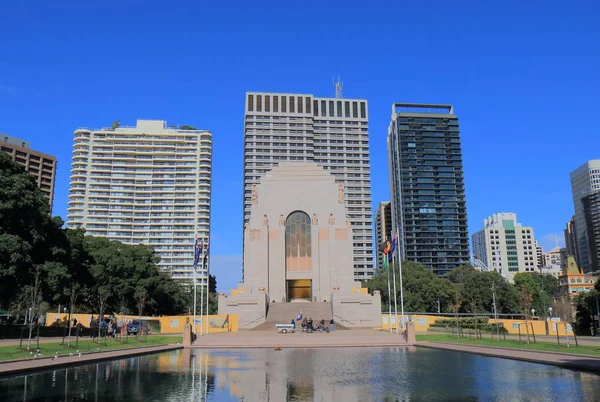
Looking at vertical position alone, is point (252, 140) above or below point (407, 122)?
below

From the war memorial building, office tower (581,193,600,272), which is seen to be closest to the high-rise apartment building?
the war memorial building

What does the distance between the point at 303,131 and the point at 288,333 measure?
331 ft

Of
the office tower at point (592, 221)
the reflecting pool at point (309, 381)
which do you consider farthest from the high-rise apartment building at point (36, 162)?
the office tower at point (592, 221)

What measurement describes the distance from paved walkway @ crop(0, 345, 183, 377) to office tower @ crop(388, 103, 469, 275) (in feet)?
423

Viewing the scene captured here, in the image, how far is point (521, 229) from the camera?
7559 inches

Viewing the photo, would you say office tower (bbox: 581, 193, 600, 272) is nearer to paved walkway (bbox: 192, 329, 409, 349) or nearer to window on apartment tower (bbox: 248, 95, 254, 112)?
window on apartment tower (bbox: 248, 95, 254, 112)

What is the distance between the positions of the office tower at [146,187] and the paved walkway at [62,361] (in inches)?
3926

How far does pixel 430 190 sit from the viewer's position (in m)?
155

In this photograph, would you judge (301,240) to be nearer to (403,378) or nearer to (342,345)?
(342,345)

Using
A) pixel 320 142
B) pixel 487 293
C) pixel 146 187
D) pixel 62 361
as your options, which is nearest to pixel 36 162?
pixel 146 187

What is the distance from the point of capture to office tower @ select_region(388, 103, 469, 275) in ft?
495

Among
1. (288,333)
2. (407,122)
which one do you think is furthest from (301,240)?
(407,122)

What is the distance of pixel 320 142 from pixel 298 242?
79.4 m

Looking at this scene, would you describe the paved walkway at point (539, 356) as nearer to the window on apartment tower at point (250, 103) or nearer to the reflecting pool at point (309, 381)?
the reflecting pool at point (309, 381)
